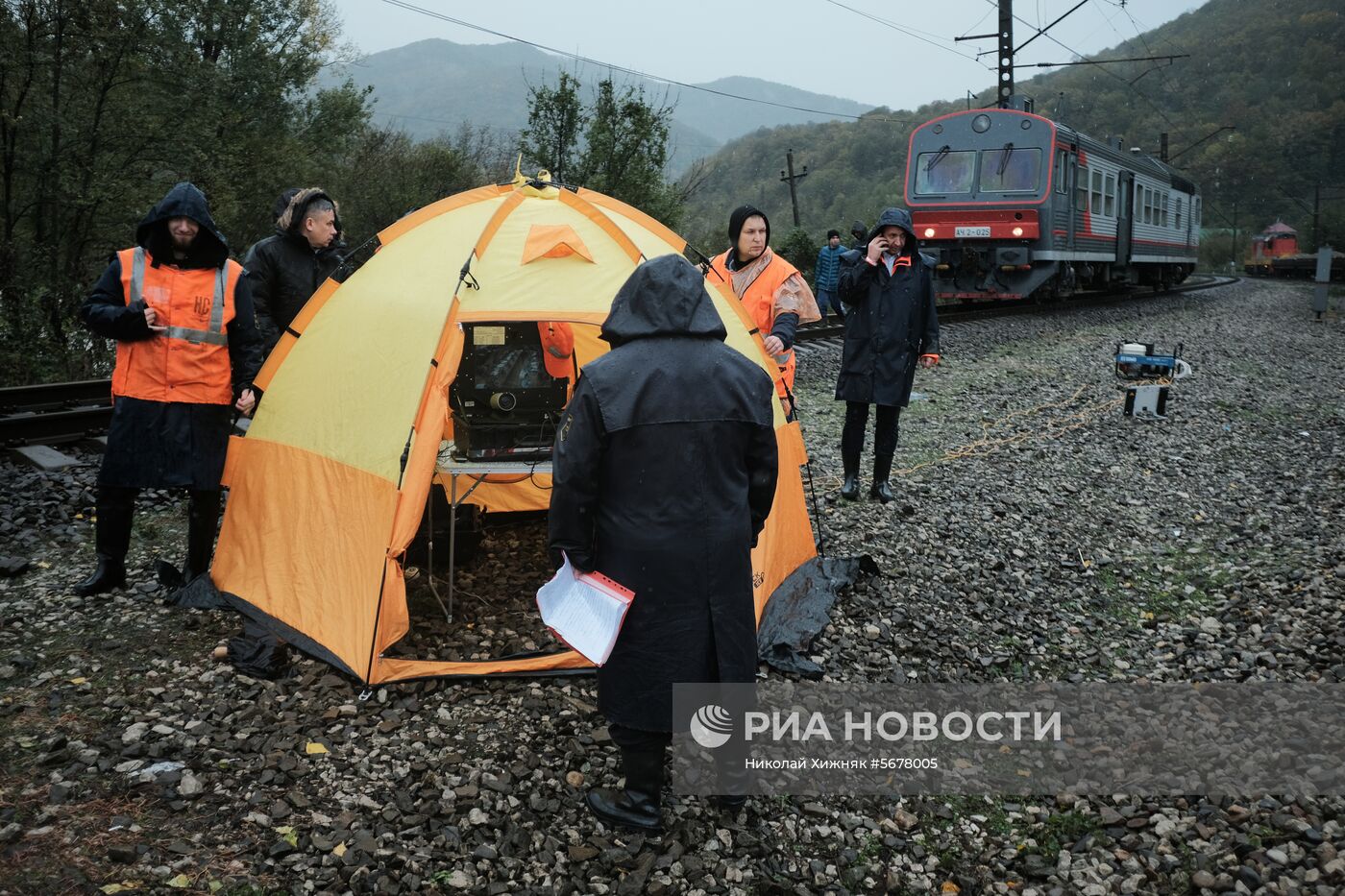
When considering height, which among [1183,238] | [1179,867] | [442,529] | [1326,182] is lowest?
[1179,867]

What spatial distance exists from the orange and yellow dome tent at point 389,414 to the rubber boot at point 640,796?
39.4 inches

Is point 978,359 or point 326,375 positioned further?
point 978,359

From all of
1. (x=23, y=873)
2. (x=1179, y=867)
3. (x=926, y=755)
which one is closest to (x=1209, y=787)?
(x=1179, y=867)

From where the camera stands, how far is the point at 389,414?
395cm

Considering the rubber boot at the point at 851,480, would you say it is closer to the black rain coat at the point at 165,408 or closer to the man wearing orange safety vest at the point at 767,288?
the man wearing orange safety vest at the point at 767,288

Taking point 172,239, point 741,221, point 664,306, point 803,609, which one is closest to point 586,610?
point 664,306

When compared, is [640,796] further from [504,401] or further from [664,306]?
[504,401]

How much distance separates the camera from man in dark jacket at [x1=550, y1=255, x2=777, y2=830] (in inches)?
102

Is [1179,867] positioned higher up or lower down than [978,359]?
lower down

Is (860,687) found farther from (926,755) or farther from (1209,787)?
(1209,787)

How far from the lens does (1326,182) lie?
5322 centimetres

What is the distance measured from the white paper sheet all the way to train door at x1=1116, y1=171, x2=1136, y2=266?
19325mm

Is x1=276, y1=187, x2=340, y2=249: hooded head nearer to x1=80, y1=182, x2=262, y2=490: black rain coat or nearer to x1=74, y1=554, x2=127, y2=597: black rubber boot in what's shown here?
x1=80, y1=182, x2=262, y2=490: black rain coat

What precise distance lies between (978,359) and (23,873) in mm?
11518
